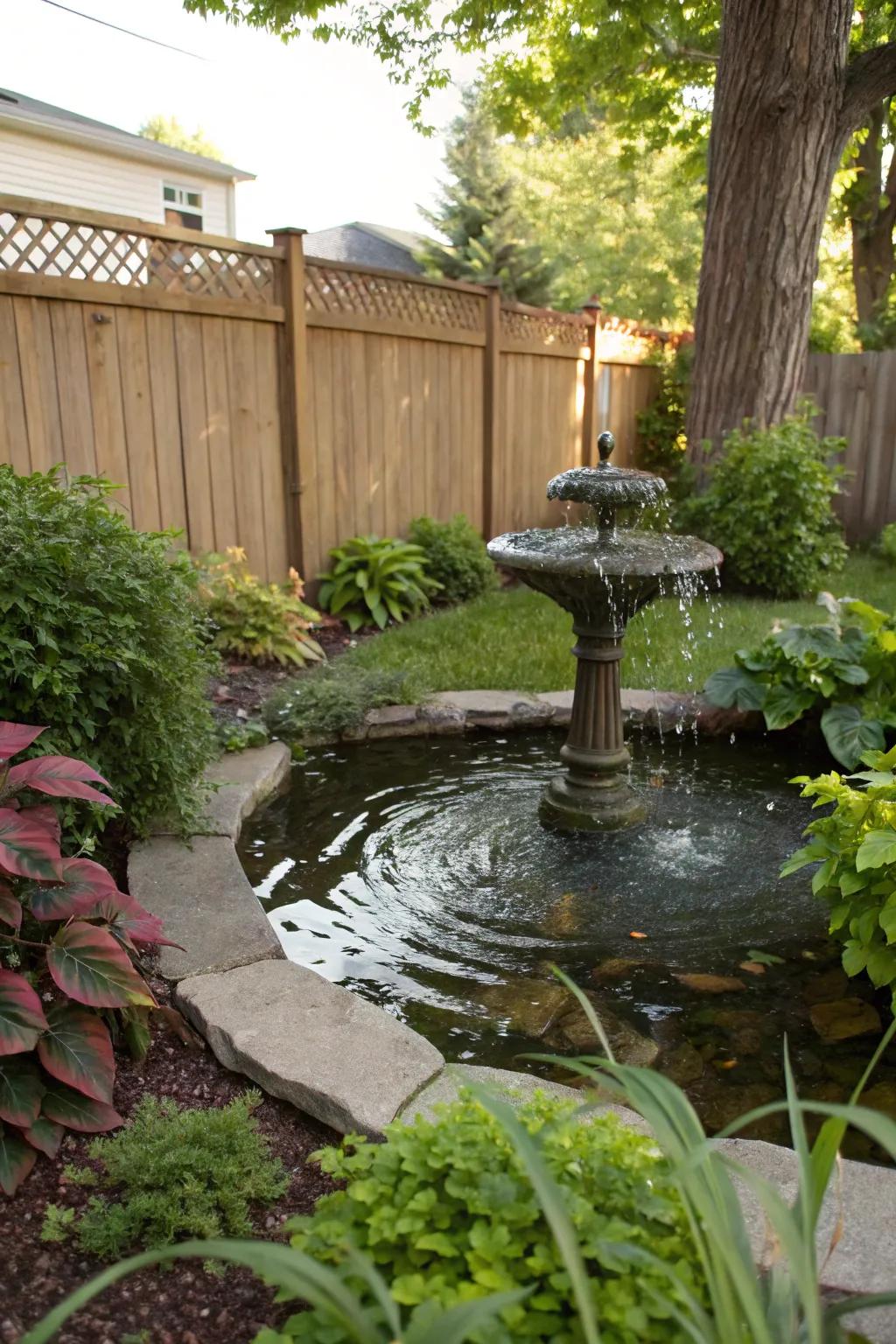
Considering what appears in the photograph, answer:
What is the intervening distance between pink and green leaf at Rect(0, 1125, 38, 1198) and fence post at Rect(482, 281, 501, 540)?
7925 mm

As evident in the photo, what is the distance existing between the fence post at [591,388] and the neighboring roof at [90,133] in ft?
26.9

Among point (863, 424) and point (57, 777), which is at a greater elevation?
point (863, 424)

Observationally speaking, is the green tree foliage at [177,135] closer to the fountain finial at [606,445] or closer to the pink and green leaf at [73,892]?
the fountain finial at [606,445]

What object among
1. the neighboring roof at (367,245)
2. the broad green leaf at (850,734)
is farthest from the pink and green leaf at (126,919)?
the neighboring roof at (367,245)

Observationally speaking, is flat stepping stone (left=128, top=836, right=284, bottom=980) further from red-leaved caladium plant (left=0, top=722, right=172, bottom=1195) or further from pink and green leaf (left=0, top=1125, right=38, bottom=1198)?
pink and green leaf (left=0, top=1125, right=38, bottom=1198)

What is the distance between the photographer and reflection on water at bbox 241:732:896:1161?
276 cm

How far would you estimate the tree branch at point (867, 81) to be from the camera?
7.70m

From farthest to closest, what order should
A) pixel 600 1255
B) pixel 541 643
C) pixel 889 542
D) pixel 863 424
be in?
1. pixel 863 424
2. pixel 889 542
3. pixel 541 643
4. pixel 600 1255

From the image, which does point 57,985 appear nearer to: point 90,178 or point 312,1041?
point 312,1041

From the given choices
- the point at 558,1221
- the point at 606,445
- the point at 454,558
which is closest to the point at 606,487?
the point at 606,445

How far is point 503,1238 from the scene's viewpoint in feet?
4.33

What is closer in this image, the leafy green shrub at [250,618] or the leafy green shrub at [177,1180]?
the leafy green shrub at [177,1180]

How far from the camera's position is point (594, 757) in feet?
13.8

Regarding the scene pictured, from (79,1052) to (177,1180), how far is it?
35 cm
